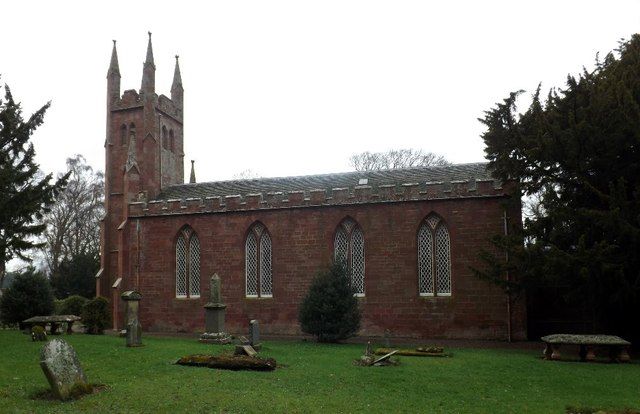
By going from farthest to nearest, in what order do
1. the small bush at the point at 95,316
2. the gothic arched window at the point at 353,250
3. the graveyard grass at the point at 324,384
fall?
the gothic arched window at the point at 353,250
the small bush at the point at 95,316
the graveyard grass at the point at 324,384

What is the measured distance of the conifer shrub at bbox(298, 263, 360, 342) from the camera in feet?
74.4

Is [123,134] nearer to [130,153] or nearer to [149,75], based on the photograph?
[130,153]

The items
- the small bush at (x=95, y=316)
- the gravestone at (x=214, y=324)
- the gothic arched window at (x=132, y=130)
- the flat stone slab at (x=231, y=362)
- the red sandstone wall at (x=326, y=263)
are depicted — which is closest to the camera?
the flat stone slab at (x=231, y=362)

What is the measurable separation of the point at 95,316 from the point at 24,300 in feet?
15.3

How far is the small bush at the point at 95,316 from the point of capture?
81.5 ft

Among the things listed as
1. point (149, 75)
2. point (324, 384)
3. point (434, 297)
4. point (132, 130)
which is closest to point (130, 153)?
point (132, 130)

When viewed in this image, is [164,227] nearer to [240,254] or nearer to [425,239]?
[240,254]

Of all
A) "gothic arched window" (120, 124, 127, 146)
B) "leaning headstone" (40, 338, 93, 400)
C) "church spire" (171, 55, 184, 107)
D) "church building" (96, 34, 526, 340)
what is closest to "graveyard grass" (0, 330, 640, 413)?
"leaning headstone" (40, 338, 93, 400)

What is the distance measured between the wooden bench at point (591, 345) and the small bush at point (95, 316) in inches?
677

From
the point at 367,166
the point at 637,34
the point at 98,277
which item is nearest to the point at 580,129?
the point at 637,34

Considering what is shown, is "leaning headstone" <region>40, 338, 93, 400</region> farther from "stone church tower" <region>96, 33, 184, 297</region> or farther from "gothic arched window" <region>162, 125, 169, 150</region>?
"gothic arched window" <region>162, 125, 169, 150</region>

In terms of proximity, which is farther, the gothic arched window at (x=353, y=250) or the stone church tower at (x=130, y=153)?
the stone church tower at (x=130, y=153)

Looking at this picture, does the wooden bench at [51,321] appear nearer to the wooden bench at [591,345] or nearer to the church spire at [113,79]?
the church spire at [113,79]

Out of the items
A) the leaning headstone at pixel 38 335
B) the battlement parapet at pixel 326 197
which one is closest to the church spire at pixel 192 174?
the battlement parapet at pixel 326 197
